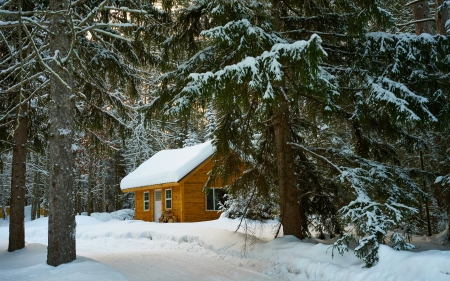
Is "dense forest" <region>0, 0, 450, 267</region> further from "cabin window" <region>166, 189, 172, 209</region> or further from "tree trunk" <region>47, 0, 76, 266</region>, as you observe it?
"cabin window" <region>166, 189, 172, 209</region>

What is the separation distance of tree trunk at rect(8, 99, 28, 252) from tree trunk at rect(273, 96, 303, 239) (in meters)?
7.11

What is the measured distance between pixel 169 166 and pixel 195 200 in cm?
291

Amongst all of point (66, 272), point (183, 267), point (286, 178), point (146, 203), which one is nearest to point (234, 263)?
point (183, 267)

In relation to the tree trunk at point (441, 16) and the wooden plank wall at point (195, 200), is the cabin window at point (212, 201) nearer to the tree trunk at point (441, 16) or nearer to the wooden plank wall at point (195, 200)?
the wooden plank wall at point (195, 200)

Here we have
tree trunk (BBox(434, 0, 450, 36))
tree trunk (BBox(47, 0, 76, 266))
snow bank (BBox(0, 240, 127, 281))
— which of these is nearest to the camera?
snow bank (BBox(0, 240, 127, 281))

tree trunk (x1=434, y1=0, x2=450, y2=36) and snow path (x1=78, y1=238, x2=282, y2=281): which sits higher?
tree trunk (x1=434, y1=0, x2=450, y2=36)

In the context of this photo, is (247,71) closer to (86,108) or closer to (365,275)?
(365,275)

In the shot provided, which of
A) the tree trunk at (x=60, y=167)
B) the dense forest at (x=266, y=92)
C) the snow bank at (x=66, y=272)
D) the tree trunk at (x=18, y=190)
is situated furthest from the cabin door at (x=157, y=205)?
the tree trunk at (x=60, y=167)

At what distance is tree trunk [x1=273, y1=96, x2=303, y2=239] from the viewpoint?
32.7 ft

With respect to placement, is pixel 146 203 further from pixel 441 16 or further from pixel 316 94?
pixel 316 94

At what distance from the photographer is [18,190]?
11070mm

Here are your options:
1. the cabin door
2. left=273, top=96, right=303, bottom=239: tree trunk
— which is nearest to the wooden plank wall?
the cabin door

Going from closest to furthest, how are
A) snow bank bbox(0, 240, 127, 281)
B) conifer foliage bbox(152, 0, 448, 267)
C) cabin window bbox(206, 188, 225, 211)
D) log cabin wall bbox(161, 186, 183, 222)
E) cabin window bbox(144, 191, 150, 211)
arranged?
snow bank bbox(0, 240, 127, 281) < conifer foliage bbox(152, 0, 448, 267) < log cabin wall bbox(161, 186, 183, 222) < cabin window bbox(206, 188, 225, 211) < cabin window bbox(144, 191, 150, 211)

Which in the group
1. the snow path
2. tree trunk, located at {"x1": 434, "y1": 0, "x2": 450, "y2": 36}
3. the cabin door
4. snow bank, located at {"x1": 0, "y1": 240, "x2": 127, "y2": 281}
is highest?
tree trunk, located at {"x1": 434, "y1": 0, "x2": 450, "y2": 36}
